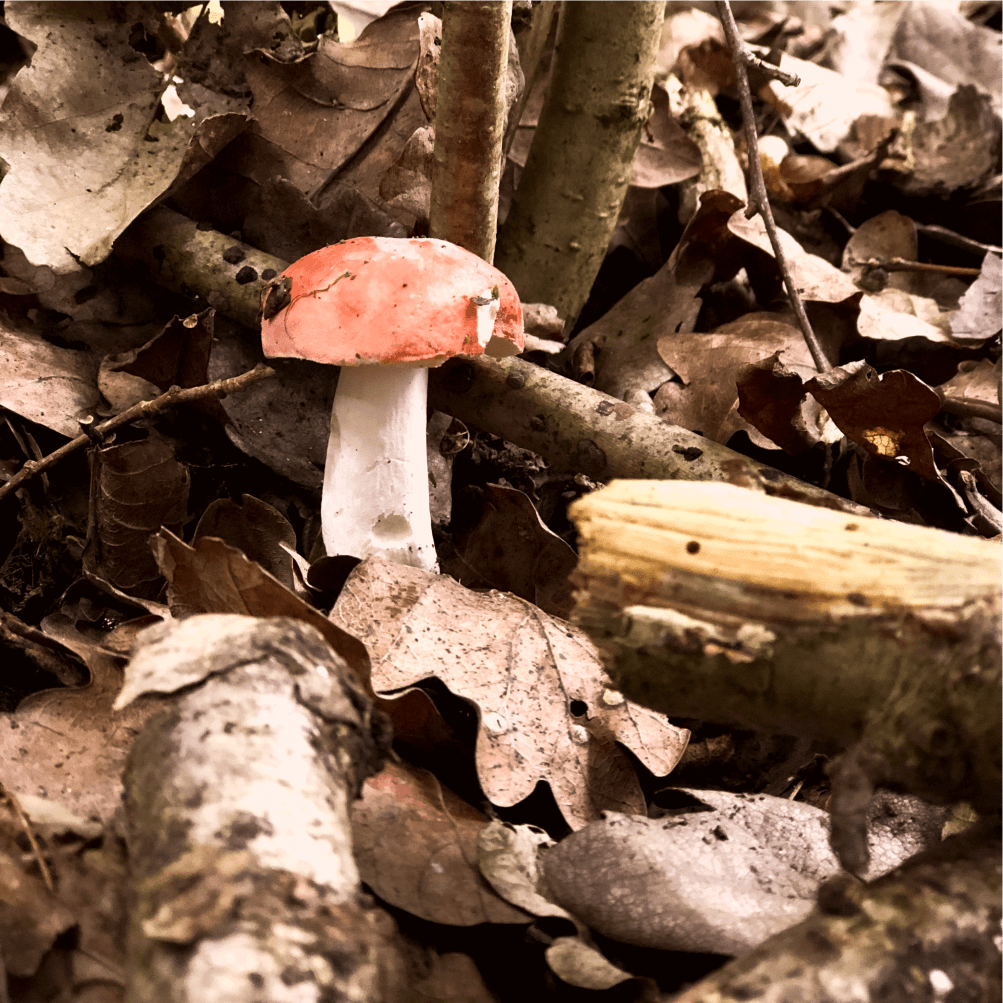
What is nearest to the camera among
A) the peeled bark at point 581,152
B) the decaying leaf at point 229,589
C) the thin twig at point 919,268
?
the decaying leaf at point 229,589

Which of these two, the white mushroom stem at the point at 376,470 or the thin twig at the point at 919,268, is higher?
the thin twig at the point at 919,268

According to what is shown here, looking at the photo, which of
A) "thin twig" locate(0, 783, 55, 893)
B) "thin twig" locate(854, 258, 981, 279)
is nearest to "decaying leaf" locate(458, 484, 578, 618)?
"thin twig" locate(0, 783, 55, 893)

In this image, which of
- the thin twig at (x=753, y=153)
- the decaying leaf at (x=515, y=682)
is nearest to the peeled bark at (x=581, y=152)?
the thin twig at (x=753, y=153)

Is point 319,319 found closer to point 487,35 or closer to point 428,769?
point 487,35

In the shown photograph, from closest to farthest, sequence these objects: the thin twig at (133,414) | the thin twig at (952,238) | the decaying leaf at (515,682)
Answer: the decaying leaf at (515,682)
the thin twig at (133,414)
the thin twig at (952,238)

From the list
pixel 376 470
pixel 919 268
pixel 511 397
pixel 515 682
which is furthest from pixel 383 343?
pixel 919 268

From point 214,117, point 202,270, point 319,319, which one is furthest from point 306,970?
point 214,117

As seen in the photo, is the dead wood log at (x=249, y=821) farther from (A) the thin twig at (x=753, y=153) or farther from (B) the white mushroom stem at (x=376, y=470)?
(A) the thin twig at (x=753, y=153)
